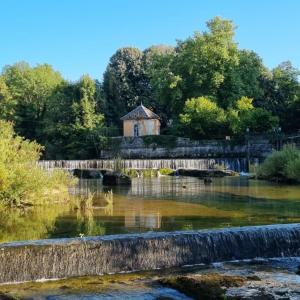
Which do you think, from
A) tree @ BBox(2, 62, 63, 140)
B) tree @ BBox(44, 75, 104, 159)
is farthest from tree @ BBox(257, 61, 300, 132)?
tree @ BBox(2, 62, 63, 140)

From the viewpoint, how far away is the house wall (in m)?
64.2

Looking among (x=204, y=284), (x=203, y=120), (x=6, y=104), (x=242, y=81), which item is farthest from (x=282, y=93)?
(x=204, y=284)

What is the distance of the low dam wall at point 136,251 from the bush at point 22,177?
25.5 feet

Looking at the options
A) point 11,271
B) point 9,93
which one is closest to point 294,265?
point 11,271

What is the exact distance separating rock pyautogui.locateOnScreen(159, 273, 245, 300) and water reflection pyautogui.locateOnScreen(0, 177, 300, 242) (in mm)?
3780

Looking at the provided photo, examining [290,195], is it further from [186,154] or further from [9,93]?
[9,93]

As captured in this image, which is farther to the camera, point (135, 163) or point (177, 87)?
point (177, 87)

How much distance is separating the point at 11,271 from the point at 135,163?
3522 centimetres

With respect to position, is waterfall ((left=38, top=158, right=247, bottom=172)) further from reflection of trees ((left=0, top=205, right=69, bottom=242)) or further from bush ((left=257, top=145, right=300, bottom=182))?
reflection of trees ((left=0, top=205, right=69, bottom=242))

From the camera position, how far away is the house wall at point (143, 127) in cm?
6419

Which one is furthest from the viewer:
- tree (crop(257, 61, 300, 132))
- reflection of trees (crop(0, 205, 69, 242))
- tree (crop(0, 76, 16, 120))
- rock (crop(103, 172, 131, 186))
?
tree (crop(0, 76, 16, 120))

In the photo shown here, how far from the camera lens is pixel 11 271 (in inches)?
399

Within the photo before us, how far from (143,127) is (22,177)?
46.0 metres

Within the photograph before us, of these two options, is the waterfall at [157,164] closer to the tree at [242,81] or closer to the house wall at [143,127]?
the tree at [242,81]
